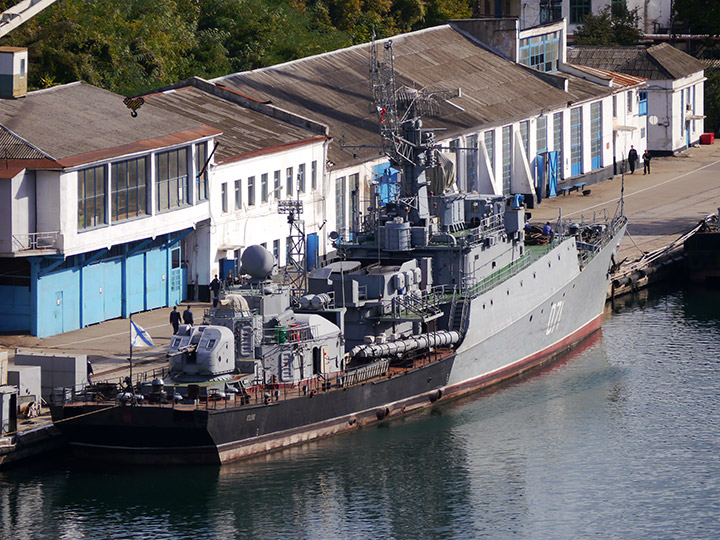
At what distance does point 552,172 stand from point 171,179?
4195 cm

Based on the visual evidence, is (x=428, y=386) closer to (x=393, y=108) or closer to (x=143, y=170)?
(x=393, y=108)

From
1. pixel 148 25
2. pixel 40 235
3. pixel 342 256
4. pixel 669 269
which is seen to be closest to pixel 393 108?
pixel 342 256

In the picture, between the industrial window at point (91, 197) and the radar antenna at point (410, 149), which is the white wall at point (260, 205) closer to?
the industrial window at point (91, 197)

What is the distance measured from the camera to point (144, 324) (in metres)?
71.4

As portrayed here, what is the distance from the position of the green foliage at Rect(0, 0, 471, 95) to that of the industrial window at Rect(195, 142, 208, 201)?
18.6 meters

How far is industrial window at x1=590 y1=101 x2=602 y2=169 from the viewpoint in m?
116

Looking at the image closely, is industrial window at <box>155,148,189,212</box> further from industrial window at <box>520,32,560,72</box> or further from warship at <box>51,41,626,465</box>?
industrial window at <box>520,32,560,72</box>

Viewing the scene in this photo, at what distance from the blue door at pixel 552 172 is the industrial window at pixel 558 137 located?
1.49 meters

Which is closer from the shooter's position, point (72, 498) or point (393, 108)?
point (72, 498)

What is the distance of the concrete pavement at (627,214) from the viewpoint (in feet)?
216

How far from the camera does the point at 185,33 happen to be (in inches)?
4429

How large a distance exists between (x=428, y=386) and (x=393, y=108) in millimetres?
12470

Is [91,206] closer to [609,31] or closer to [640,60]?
[640,60]

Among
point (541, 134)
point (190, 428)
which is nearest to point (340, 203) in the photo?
point (541, 134)
